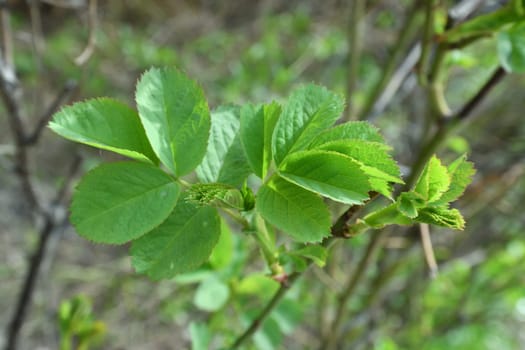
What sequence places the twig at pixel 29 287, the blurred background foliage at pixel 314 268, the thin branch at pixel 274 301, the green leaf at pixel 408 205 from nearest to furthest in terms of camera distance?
the green leaf at pixel 408 205
the thin branch at pixel 274 301
the blurred background foliage at pixel 314 268
the twig at pixel 29 287

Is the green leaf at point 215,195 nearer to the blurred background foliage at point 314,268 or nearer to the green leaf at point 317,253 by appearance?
the green leaf at point 317,253

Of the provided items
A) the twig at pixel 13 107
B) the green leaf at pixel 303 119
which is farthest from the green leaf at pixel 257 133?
the twig at pixel 13 107

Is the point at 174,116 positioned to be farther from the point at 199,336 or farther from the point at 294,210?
the point at 199,336

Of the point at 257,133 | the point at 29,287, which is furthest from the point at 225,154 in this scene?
the point at 29,287

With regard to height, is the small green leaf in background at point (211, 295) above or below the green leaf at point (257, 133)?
below

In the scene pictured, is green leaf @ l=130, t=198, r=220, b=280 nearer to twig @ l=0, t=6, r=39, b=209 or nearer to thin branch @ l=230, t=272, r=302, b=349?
thin branch @ l=230, t=272, r=302, b=349

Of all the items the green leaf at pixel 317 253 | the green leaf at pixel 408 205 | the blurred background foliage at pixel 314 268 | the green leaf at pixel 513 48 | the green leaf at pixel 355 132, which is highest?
the green leaf at pixel 355 132

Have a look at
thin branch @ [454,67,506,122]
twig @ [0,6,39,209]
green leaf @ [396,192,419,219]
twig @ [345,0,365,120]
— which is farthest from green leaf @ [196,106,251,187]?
twig @ [345,0,365,120]

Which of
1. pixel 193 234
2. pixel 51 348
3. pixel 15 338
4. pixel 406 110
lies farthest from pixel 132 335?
pixel 193 234
